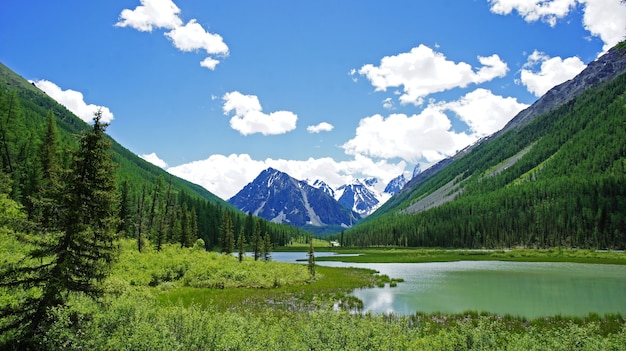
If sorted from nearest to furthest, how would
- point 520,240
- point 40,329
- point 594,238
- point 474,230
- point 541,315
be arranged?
point 40,329 → point 541,315 → point 594,238 → point 520,240 → point 474,230

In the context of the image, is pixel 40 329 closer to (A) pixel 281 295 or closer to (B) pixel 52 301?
(B) pixel 52 301

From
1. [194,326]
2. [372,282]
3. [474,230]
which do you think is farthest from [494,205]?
[194,326]

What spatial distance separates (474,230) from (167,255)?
156 meters

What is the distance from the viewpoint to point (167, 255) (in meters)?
55.4

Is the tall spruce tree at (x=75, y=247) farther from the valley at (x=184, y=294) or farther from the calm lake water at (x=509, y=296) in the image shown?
the calm lake water at (x=509, y=296)

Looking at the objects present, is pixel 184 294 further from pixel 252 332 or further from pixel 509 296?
pixel 509 296

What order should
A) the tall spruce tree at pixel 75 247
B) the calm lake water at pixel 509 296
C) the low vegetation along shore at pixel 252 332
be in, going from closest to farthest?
1. the low vegetation along shore at pixel 252 332
2. the tall spruce tree at pixel 75 247
3. the calm lake water at pixel 509 296

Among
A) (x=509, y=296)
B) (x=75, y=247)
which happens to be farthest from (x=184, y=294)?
(x=509, y=296)

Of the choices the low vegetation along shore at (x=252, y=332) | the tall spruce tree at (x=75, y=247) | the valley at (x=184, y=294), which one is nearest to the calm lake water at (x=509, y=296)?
the valley at (x=184, y=294)

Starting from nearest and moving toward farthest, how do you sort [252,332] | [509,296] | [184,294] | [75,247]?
1. [252,332]
2. [75,247]
3. [184,294]
4. [509,296]

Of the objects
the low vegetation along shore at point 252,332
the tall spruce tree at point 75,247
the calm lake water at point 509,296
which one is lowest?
the calm lake water at point 509,296

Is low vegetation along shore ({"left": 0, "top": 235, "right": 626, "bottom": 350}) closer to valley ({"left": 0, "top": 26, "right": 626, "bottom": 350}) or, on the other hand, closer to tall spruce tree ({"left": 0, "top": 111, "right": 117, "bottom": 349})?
valley ({"left": 0, "top": 26, "right": 626, "bottom": 350})

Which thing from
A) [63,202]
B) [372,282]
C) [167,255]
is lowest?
[372,282]

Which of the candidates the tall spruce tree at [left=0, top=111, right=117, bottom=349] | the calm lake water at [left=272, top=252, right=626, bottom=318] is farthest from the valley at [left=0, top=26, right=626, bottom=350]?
the calm lake water at [left=272, top=252, right=626, bottom=318]
